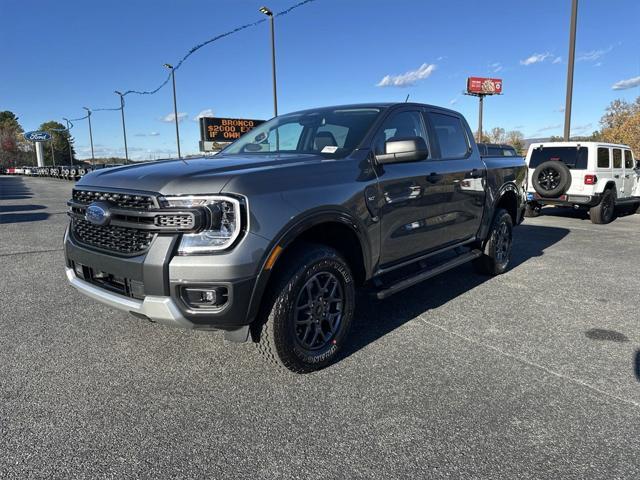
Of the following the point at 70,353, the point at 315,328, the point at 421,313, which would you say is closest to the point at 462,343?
the point at 421,313

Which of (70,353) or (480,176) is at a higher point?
(480,176)

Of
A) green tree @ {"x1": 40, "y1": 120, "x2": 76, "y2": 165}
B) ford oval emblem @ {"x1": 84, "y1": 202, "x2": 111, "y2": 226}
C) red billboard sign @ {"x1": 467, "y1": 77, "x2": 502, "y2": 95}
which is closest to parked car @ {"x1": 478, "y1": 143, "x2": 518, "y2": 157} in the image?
ford oval emblem @ {"x1": 84, "y1": 202, "x2": 111, "y2": 226}

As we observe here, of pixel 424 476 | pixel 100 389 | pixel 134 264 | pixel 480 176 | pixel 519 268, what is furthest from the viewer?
pixel 519 268

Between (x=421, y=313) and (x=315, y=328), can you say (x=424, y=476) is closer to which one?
(x=315, y=328)

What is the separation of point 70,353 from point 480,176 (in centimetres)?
422

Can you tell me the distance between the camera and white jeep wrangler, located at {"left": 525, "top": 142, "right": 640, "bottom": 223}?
31.7 ft

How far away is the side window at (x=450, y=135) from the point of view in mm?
4484

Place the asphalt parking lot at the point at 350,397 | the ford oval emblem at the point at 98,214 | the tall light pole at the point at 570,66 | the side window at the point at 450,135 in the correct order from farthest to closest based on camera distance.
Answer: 1. the tall light pole at the point at 570,66
2. the side window at the point at 450,135
3. the ford oval emblem at the point at 98,214
4. the asphalt parking lot at the point at 350,397

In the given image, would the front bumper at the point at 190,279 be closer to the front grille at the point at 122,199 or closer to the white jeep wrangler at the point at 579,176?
the front grille at the point at 122,199

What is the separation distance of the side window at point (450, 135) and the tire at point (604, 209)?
673cm

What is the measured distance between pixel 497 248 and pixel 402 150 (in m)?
2.76

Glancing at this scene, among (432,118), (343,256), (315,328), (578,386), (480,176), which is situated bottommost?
(578,386)

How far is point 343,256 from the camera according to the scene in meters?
3.39

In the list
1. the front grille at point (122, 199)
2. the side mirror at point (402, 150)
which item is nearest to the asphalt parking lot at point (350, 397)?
the front grille at point (122, 199)
